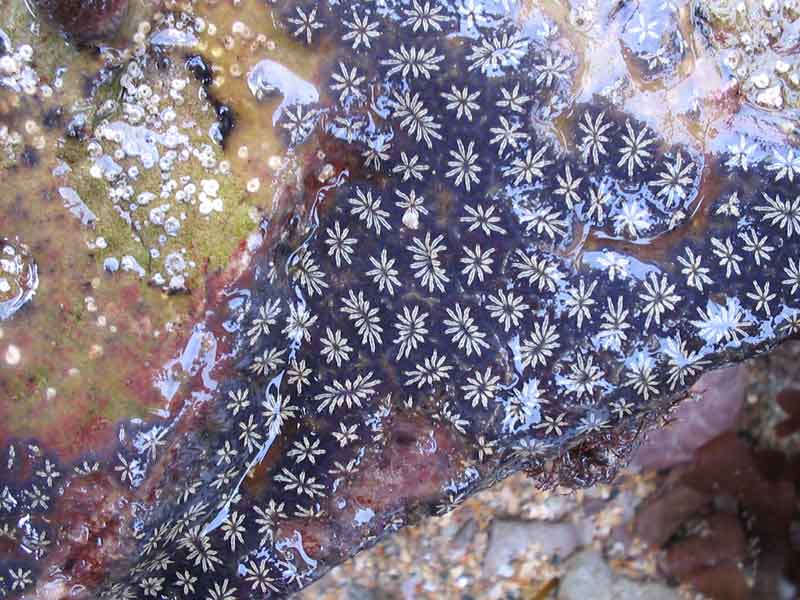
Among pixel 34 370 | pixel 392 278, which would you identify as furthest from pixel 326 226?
pixel 34 370

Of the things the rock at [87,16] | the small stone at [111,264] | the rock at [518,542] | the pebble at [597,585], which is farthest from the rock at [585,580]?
the rock at [87,16]

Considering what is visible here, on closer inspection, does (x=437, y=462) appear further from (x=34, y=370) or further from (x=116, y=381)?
(x=34, y=370)

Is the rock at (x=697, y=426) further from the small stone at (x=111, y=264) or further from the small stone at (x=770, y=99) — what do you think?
the small stone at (x=111, y=264)

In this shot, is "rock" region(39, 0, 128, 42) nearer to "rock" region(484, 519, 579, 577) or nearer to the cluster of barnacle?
the cluster of barnacle

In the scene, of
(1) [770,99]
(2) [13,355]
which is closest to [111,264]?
(2) [13,355]

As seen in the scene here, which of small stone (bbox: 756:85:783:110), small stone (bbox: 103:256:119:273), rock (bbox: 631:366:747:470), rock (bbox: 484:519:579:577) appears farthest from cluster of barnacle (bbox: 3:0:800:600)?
rock (bbox: 631:366:747:470)

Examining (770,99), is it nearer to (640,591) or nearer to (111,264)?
(111,264)

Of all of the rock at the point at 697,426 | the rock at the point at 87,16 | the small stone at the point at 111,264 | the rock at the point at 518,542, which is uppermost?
the rock at the point at 87,16
